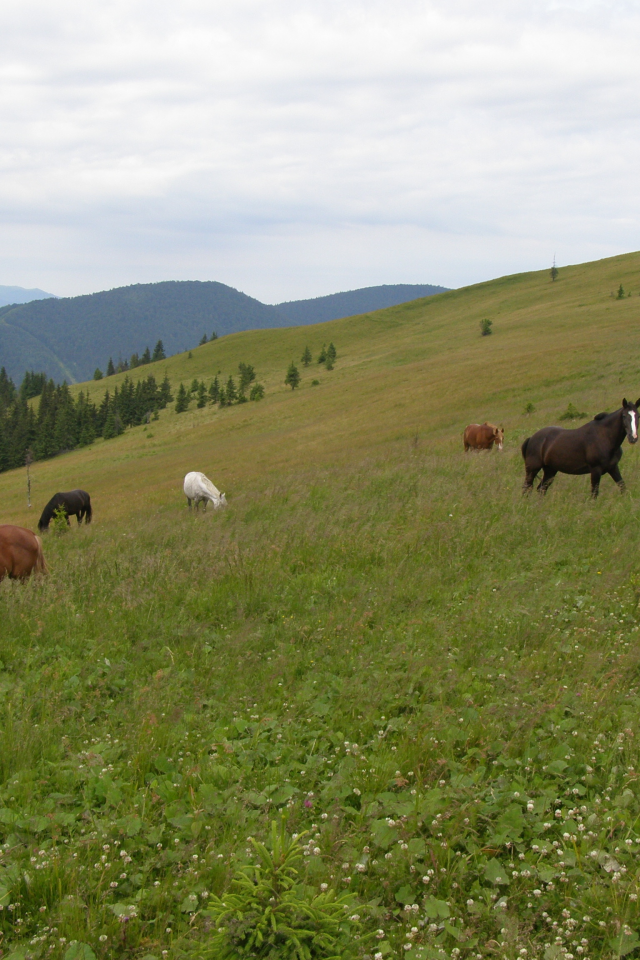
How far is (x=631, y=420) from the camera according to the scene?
11.0 metres

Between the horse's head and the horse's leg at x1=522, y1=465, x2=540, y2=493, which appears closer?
the horse's head

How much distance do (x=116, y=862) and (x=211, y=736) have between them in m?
1.46

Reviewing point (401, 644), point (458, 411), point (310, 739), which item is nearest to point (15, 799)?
point (310, 739)

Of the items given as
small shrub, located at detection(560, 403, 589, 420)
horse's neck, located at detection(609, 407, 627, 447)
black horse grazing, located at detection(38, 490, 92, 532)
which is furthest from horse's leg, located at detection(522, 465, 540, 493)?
small shrub, located at detection(560, 403, 589, 420)

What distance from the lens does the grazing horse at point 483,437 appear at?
20.1 metres

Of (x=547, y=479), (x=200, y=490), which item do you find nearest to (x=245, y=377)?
(x=200, y=490)

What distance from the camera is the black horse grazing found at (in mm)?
17797

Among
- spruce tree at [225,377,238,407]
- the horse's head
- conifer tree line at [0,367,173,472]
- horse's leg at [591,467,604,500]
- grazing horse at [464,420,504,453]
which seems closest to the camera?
the horse's head

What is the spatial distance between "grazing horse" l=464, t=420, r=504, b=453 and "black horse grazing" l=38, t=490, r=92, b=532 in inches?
505

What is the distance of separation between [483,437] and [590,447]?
8848 mm

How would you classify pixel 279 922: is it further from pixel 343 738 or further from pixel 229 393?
pixel 229 393

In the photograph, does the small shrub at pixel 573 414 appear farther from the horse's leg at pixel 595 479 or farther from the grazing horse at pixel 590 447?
the horse's leg at pixel 595 479

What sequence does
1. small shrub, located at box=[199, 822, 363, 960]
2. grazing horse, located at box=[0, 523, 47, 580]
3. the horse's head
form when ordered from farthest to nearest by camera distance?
the horse's head → grazing horse, located at box=[0, 523, 47, 580] → small shrub, located at box=[199, 822, 363, 960]

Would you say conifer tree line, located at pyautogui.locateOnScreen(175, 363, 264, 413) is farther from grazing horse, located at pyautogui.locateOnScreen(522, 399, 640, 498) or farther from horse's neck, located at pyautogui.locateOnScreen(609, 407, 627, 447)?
horse's neck, located at pyautogui.locateOnScreen(609, 407, 627, 447)
